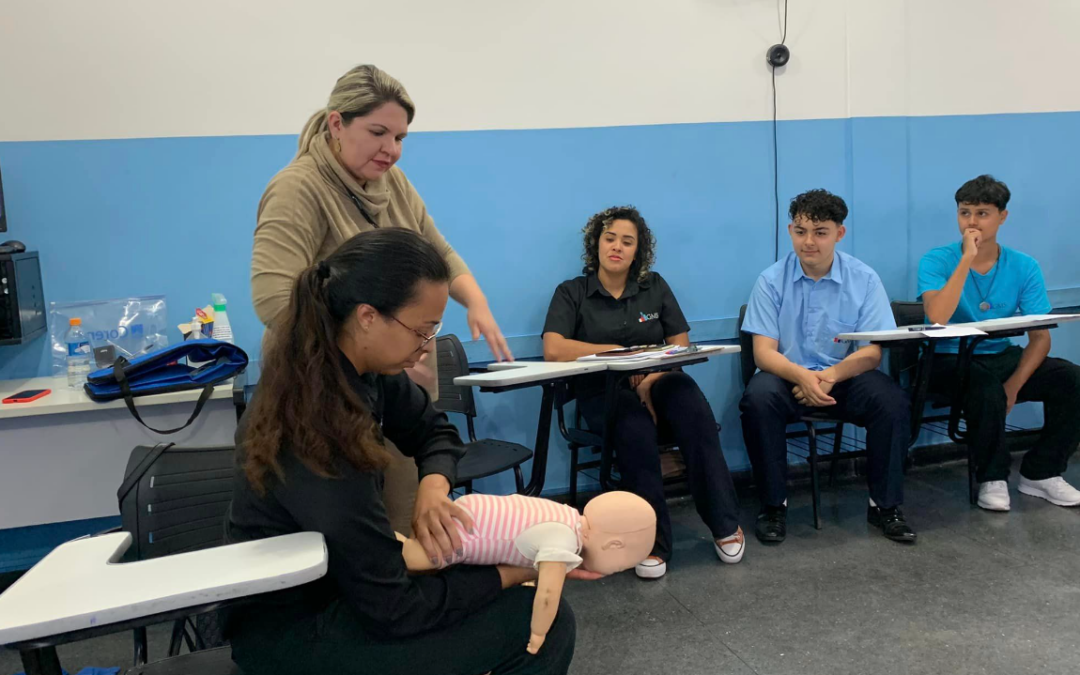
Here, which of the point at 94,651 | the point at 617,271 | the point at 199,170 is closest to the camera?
the point at 94,651

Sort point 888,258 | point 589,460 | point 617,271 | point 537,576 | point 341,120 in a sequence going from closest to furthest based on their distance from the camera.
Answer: point 537,576 < point 341,120 < point 617,271 < point 589,460 < point 888,258

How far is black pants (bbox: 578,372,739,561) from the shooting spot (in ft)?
8.87

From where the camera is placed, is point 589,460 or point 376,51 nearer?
point 376,51

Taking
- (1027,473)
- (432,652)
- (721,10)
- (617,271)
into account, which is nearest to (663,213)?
(617,271)

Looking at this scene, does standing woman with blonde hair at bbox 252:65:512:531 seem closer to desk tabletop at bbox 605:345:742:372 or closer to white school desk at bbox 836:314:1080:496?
desk tabletop at bbox 605:345:742:372

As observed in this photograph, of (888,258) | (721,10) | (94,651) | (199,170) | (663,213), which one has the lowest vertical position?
(94,651)

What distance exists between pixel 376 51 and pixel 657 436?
1.83 m

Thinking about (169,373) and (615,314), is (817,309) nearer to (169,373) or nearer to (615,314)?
(615,314)

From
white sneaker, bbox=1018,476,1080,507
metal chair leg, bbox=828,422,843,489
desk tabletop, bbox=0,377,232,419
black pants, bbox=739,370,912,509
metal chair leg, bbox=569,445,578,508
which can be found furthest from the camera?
metal chair leg, bbox=828,422,843,489

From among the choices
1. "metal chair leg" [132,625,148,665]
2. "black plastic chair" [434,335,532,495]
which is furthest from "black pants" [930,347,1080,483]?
"metal chair leg" [132,625,148,665]

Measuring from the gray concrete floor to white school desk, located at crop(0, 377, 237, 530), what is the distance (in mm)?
435

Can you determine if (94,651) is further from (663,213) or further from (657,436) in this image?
(663,213)

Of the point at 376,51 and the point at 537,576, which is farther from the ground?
the point at 376,51

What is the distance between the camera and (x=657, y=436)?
2.85 m
